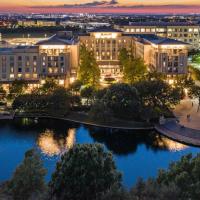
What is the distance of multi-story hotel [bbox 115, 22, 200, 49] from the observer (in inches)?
2766

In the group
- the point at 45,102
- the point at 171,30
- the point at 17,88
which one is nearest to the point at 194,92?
the point at 45,102

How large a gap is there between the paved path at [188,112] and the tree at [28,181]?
51.7 feet

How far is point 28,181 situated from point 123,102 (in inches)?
672

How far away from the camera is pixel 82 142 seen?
27.3 m

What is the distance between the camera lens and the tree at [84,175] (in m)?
15.7

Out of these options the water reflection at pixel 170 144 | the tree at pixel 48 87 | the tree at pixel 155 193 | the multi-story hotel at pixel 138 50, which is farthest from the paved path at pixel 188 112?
the tree at pixel 155 193

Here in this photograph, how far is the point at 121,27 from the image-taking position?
70750 mm

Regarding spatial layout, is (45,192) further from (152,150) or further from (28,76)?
(28,76)

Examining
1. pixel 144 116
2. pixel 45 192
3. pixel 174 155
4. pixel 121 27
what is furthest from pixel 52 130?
pixel 121 27

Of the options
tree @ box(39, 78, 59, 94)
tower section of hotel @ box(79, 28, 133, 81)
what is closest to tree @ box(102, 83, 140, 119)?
tree @ box(39, 78, 59, 94)

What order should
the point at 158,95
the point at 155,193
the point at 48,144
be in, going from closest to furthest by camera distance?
the point at 155,193
the point at 48,144
the point at 158,95

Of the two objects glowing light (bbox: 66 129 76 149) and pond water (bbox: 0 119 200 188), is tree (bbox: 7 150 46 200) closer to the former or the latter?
pond water (bbox: 0 119 200 188)

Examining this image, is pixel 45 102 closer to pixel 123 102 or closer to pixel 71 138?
A: pixel 123 102

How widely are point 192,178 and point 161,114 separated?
665 inches
